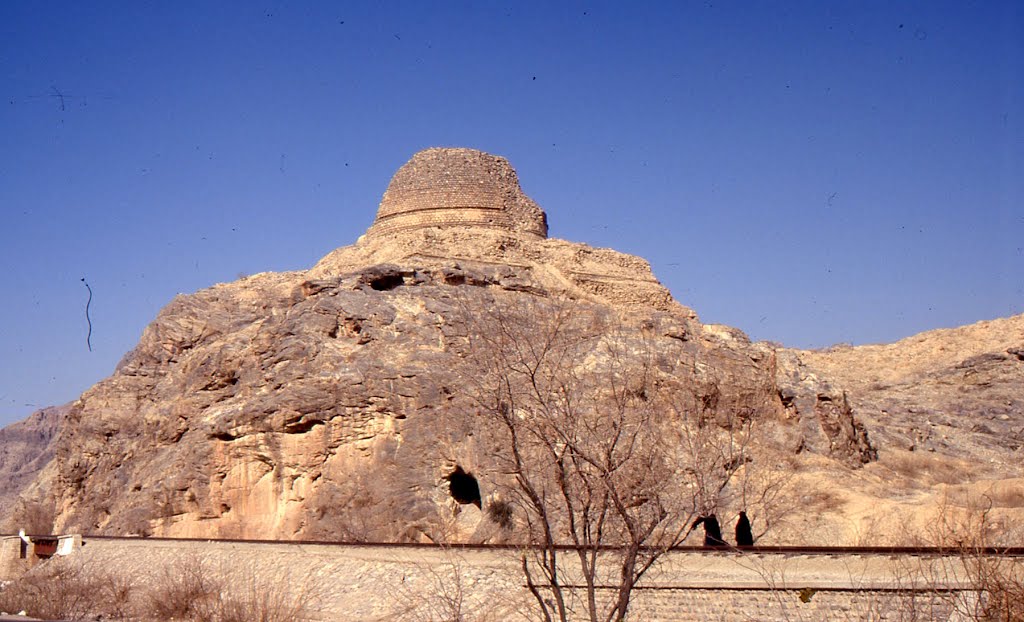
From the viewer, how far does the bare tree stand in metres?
10.6

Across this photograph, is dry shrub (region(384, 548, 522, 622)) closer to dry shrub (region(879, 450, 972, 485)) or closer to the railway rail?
the railway rail

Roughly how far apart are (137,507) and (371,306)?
285 inches

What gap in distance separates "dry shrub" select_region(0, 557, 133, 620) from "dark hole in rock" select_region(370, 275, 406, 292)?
415 inches

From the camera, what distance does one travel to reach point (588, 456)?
10789mm

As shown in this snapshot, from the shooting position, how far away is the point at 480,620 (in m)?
12.9

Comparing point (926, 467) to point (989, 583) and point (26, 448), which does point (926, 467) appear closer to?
point (989, 583)

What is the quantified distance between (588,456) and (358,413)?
41.3ft

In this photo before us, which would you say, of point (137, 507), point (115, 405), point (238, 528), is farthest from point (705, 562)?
point (115, 405)

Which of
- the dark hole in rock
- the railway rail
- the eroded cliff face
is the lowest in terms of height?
the railway rail

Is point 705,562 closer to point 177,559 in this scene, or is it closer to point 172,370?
point 177,559

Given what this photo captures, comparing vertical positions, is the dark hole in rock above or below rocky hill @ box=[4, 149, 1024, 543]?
above

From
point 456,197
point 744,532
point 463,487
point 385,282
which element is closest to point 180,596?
point 463,487

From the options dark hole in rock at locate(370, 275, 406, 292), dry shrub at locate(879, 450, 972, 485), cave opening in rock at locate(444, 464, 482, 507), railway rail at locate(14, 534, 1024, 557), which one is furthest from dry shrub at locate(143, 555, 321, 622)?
dry shrub at locate(879, 450, 972, 485)

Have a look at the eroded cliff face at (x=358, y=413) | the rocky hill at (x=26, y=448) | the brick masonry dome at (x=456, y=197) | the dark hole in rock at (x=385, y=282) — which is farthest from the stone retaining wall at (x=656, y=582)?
the rocky hill at (x=26, y=448)
